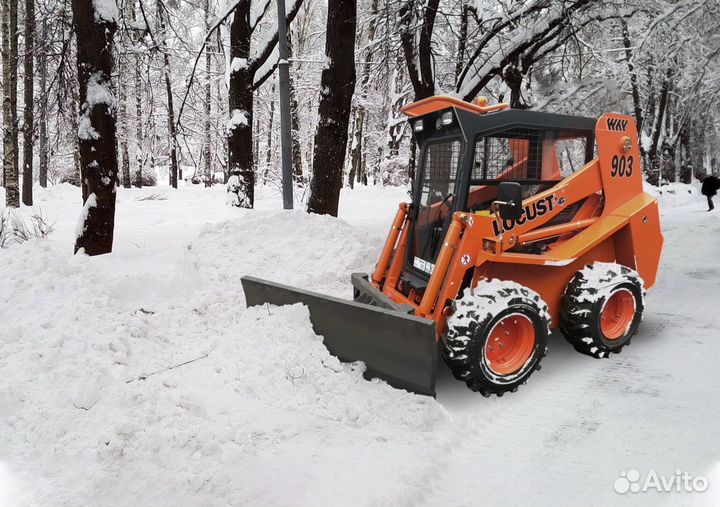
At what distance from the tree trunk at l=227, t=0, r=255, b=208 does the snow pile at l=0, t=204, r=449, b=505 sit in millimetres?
4576

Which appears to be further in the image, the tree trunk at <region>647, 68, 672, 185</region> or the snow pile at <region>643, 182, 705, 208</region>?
the tree trunk at <region>647, 68, 672, 185</region>

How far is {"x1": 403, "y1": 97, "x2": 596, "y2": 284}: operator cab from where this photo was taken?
4.21m

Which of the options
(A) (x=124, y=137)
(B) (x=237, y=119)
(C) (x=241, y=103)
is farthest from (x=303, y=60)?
(A) (x=124, y=137)

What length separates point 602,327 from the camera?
464 centimetres

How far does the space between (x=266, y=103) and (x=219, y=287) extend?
21903 millimetres

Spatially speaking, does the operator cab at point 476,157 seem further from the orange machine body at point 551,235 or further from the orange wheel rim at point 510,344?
the orange wheel rim at point 510,344

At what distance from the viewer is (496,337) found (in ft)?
13.3

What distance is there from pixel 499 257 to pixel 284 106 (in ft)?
15.0

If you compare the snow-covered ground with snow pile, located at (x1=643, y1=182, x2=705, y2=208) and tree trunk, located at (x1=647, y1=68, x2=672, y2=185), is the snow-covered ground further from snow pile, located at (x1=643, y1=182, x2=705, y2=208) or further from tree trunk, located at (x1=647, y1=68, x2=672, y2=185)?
tree trunk, located at (x1=647, y1=68, x2=672, y2=185)

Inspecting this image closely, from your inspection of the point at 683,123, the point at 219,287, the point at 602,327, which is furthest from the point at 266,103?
the point at 602,327

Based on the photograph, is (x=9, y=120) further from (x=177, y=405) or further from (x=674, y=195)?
(x=674, y=195)

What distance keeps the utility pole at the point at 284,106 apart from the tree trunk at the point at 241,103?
2.20m

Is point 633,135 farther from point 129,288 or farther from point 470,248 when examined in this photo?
point 129,288

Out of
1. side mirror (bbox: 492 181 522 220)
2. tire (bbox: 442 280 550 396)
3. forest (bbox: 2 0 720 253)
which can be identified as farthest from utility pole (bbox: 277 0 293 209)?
tire (bbox: 442 280 550 396)
